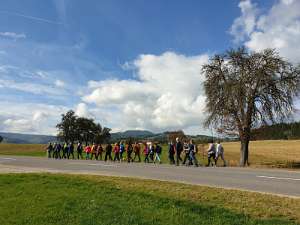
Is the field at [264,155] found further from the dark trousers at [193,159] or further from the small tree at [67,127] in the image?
the small tree at [67,127]

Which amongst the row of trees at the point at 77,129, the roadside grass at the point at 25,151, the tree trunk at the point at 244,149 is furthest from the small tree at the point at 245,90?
the row of trees at the point at 77,129

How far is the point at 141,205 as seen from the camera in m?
9.53

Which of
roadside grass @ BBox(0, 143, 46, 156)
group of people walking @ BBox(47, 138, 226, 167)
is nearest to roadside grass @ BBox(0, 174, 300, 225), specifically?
group of people walking @ BBox(47, 138, 226, 167)

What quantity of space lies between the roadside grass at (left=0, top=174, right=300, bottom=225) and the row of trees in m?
98.1

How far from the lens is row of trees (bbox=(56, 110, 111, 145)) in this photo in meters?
112

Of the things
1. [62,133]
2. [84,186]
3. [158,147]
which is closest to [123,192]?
[84,186]

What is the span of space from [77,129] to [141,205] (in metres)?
105

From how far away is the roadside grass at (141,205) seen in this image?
838 cm

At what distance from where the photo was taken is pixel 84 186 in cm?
1266

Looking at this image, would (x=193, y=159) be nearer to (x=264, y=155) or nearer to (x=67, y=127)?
(x=264, y=155)

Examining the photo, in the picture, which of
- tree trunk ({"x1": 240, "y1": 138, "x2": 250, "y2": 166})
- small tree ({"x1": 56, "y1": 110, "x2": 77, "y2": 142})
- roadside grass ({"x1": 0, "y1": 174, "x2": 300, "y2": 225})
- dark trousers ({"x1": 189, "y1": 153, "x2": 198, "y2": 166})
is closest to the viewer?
roadside grass ({"x1": 0, "y1": 174, "x2": 300, "y2": 225})

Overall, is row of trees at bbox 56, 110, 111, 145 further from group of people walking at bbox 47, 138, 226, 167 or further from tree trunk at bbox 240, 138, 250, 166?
tree trunk at bbox 240, 138, 250, 166

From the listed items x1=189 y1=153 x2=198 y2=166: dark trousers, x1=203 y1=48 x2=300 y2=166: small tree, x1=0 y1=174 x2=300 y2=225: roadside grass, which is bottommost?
x1=0 y1=174 x2=300 y2=225: roadside grass

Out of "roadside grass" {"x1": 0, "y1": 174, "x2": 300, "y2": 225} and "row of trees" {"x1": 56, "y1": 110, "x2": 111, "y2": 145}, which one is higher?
"row of trees" {"x1": 56, "y1": 110, "x2": 111, "y2": 145}
